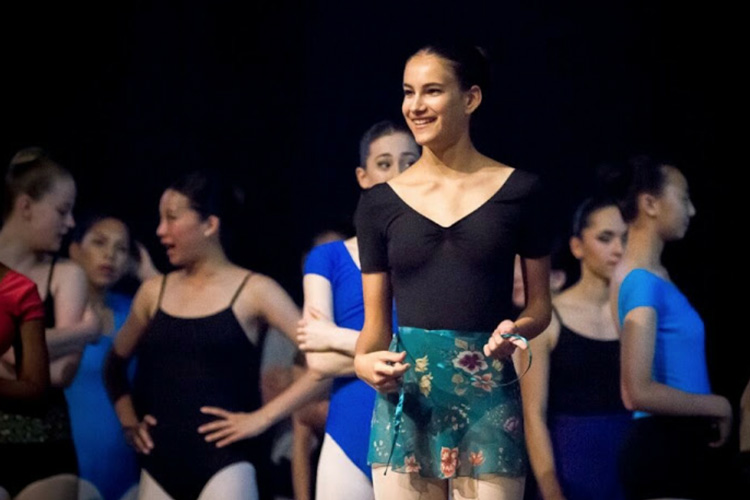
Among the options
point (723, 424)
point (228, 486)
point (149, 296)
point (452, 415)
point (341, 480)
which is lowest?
point (228, 486)

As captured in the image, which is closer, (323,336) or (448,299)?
(448,299)

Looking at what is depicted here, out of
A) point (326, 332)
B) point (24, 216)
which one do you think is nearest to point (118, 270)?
point (24, 216)

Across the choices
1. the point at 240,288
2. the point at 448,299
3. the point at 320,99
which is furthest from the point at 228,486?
the point at 448,299

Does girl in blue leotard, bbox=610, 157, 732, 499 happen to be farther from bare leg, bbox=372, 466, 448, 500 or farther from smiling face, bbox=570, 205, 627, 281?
bare leg, bbox=372, 466, 448, 500

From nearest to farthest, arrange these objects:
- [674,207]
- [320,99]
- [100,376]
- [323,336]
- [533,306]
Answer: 1. [533,306]
2. [323,336]
3. [674,207]
4. [320,99]
5. [100,376]

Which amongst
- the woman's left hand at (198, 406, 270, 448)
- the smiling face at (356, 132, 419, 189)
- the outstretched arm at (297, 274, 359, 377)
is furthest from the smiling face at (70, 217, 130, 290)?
the smiling face at (356, 132, 419, 189)

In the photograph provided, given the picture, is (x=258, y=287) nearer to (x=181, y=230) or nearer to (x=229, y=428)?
(x=181, y=230)

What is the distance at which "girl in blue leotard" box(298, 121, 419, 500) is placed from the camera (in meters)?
3.68

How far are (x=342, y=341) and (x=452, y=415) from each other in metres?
1.00

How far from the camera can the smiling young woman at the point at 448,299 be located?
9.01ft

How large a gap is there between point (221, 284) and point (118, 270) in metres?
0.44

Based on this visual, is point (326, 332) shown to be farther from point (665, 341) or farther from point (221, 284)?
point (665, 341)

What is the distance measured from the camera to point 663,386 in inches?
157

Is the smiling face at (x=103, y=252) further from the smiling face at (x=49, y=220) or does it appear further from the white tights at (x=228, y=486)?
the white tights at (x=228, y=486)
